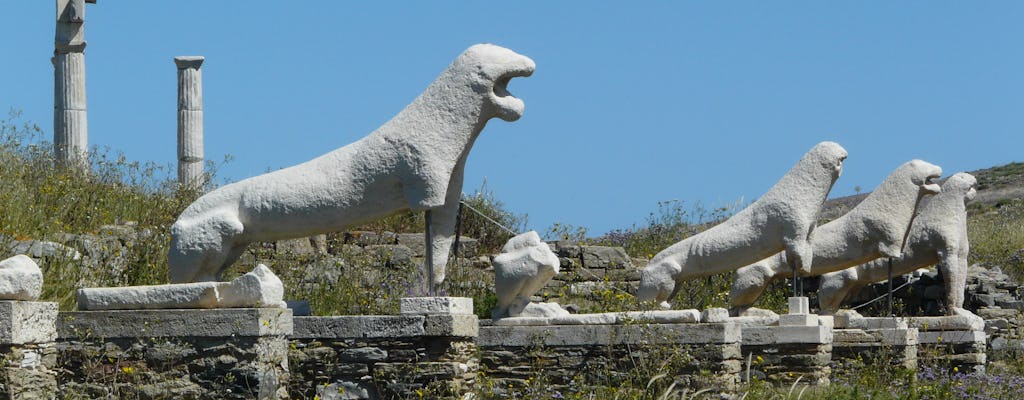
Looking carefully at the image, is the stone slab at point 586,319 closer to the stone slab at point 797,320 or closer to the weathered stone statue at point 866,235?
the stone slab at point 797,320

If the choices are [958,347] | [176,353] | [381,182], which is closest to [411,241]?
[958,347]

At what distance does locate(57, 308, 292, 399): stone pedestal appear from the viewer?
8445 millimetres

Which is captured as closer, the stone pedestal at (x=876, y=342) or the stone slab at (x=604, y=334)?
the stone slab at (x=604, y=334)

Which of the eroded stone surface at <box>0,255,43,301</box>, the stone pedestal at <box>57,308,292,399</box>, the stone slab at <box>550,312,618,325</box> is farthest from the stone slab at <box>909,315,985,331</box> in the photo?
the eroded stone surface at <box>0,255,43,301</box>

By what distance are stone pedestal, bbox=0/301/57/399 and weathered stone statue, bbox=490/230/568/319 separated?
3.46 metres

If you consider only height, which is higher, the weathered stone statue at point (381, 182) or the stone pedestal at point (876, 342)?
the weathered stone statue at point (381, 182)

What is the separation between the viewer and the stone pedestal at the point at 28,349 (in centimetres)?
758

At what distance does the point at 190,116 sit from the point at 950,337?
10.2 m

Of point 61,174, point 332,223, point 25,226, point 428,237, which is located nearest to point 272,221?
point 332,223

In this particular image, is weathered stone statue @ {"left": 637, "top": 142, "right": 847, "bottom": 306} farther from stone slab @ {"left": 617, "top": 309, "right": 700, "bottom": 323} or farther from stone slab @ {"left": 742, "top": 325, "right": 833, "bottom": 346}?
stone slab @ {"left": 617, "top": 309, "right": 700, "bottom": 323}

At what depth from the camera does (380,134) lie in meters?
9.41

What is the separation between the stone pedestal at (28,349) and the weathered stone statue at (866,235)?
7.04 m

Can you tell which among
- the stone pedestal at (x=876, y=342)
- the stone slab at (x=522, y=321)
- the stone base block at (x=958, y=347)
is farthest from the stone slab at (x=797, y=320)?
the stone base block at (x=958, y=347)

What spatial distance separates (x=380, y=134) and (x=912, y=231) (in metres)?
7.49
